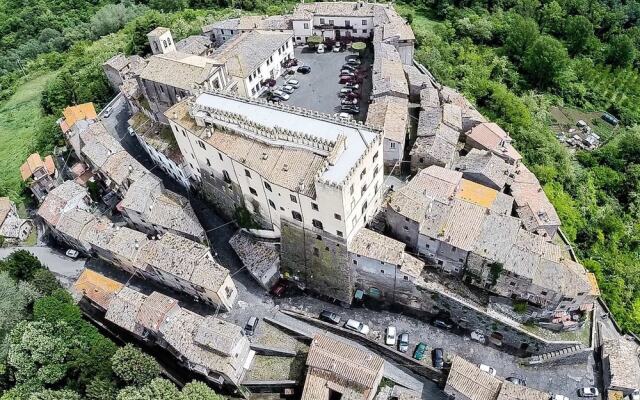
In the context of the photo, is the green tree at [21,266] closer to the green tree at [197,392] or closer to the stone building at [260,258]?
the stone building at [260,258]

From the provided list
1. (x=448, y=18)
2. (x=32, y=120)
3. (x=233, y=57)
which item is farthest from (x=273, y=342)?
(x=448, y=18)

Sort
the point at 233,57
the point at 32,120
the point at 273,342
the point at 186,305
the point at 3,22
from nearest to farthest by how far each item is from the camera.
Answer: the point at 273,342 → the point at 186,305 → the point at 233,57 → the point at 32,120 → the point at 3,22

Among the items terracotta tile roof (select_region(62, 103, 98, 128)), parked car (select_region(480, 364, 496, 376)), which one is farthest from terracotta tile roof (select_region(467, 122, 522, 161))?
terracotta tile roof (select_region(62, 103, 98, 128))

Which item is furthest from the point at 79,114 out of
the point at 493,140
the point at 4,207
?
the point at 493,140

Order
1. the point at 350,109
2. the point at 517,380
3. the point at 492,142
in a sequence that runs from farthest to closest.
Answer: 1. the point at 350,109
2. the point at 492,142
3. the point at 517,380

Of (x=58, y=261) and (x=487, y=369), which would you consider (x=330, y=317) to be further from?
(x=58, y=261)

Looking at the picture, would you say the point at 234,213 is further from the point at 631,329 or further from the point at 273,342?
the point at 631,329

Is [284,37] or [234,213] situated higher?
[284,37]
